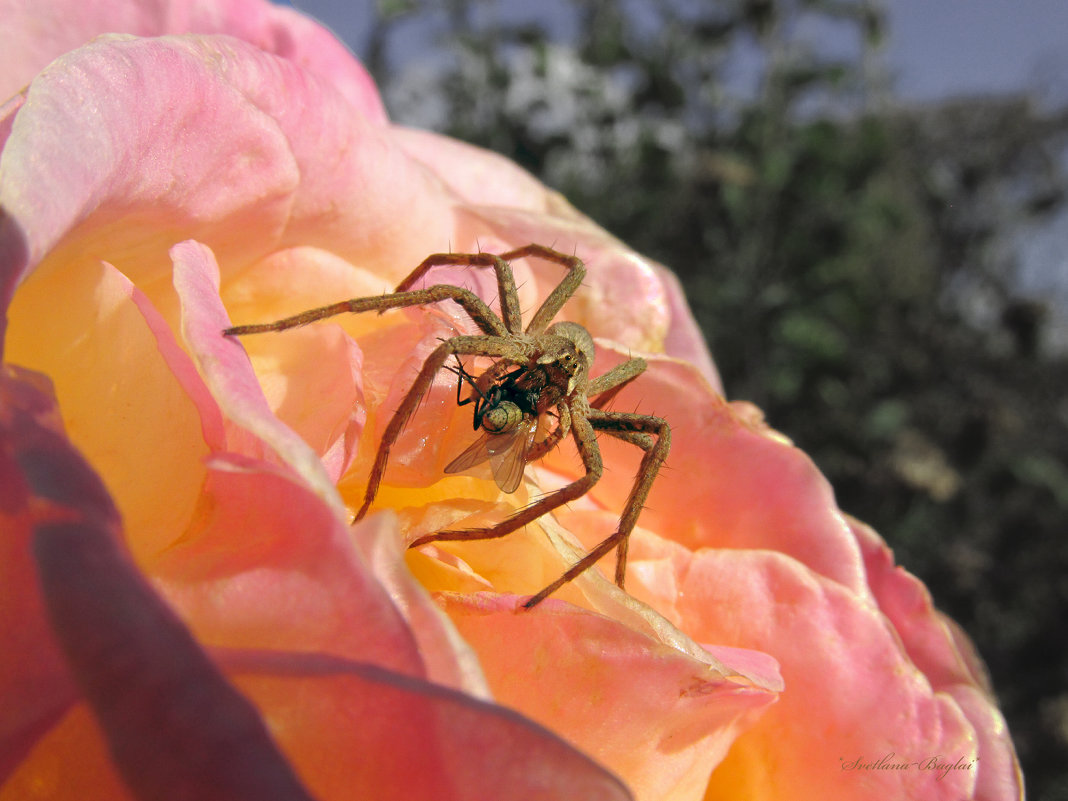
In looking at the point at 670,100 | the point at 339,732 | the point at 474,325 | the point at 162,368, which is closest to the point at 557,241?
the point at 474,325

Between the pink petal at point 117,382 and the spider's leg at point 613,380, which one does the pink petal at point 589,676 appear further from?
the spider's leg at point 613,380

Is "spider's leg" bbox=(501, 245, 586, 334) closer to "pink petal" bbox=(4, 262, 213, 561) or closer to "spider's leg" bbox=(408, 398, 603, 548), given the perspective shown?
"spider's leg" bbox=(408, 398, 603, 548)

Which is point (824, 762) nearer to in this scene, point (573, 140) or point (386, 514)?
point (386, 514)

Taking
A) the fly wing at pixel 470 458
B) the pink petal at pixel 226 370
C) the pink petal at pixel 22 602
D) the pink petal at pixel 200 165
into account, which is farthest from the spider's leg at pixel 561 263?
the pink petal at pixel 22 602

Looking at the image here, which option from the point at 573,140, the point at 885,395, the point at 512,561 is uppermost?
the point at 512,561

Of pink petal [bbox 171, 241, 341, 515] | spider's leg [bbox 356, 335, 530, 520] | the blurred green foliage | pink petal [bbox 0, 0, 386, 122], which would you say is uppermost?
pink petal [bbox 0, 0, 386, 122]

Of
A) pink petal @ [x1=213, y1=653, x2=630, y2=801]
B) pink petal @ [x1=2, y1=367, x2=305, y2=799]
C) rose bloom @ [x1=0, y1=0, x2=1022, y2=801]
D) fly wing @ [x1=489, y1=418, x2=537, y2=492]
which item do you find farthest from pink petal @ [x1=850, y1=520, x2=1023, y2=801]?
pink petal @ [x1=2, y1=367, x2=305, y2=799]
